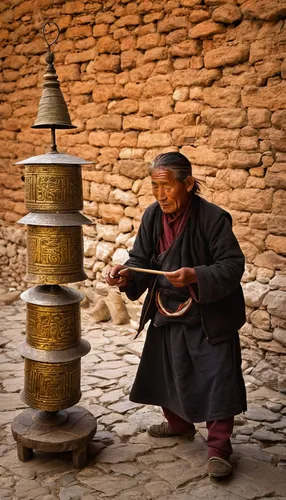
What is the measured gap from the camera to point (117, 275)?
3.07 metres

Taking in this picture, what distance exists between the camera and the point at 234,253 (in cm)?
287

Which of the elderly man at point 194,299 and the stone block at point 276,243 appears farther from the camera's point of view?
the stone block at point 276,243

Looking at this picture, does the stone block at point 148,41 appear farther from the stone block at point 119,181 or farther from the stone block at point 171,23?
the stone block at point 119,181

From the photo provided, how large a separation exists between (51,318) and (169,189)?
3.09 ft

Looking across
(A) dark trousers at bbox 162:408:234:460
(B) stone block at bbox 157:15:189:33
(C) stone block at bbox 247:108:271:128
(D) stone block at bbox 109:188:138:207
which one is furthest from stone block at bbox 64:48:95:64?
(A) dark trousers at bbox 162:408:234:460

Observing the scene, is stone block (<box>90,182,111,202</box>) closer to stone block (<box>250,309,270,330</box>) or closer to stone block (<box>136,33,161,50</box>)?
stone block (<box>136,33,161,50</box>)

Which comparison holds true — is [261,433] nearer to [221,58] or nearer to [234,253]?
[234,253]

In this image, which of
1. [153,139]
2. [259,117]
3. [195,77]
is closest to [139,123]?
[153,139]

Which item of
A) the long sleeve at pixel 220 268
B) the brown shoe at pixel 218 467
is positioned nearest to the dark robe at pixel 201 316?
the long sleeve at pixel 220 268

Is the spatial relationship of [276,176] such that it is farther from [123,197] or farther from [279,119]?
[123,197]

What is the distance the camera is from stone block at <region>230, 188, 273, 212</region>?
14.4ft

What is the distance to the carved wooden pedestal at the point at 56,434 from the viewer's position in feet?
9.89

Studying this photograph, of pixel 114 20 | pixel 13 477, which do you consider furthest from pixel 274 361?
pixel 114 20

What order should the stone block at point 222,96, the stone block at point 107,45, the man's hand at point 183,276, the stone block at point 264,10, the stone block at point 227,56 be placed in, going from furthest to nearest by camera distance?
the stone block at point 107,45, the stone block at point 222,96, the stone block at point 227,56, the stone block at point 264,10, the man's hand at point 183,276
